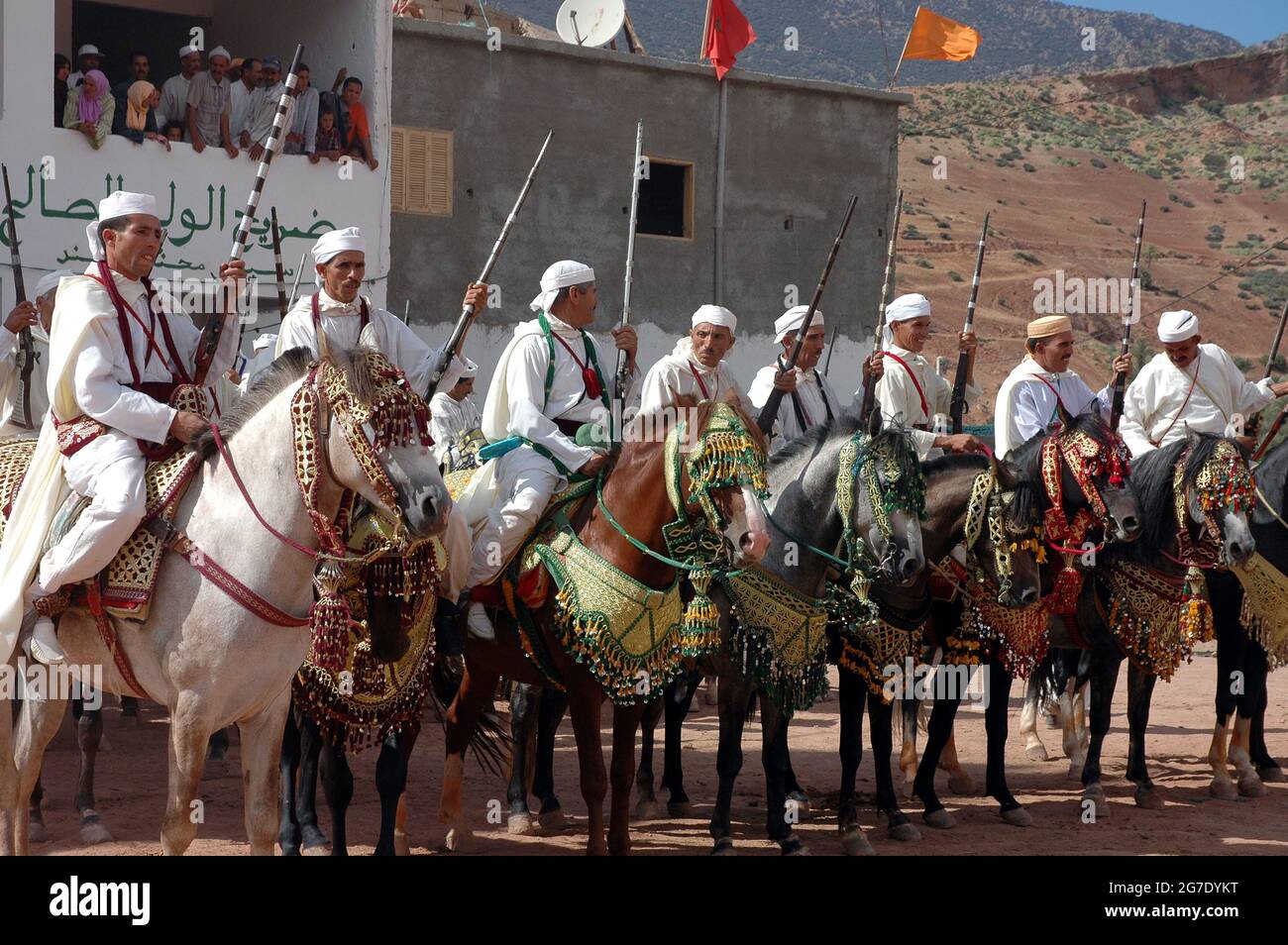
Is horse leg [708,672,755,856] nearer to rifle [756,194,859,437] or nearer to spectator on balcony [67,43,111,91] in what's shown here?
rifle [756,194,859,437]

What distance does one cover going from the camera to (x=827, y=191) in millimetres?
22359

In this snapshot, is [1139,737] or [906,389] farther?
[906,389]

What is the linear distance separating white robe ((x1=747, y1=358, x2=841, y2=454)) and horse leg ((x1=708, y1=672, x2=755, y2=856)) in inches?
86.2

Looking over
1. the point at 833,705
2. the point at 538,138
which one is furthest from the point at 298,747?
the point at 538,138

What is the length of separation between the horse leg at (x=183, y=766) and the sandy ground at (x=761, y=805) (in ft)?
6.44

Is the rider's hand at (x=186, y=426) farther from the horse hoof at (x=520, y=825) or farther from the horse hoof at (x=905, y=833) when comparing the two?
the horse hoof at (x=905, y=833)

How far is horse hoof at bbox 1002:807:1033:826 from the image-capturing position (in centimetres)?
917

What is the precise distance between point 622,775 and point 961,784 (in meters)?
3.19

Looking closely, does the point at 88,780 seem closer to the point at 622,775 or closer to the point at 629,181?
the point at 622,775

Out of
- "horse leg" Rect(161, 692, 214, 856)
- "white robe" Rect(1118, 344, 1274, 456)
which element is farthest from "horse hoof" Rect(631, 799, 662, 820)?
"white robe" Rect(1118, 344, 1274, 456)

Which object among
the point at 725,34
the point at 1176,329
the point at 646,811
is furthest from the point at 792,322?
the point at 725,34

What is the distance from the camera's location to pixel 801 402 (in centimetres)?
982

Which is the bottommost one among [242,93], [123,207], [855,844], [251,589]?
[855,844]

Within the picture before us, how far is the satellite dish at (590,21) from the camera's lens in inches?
797
